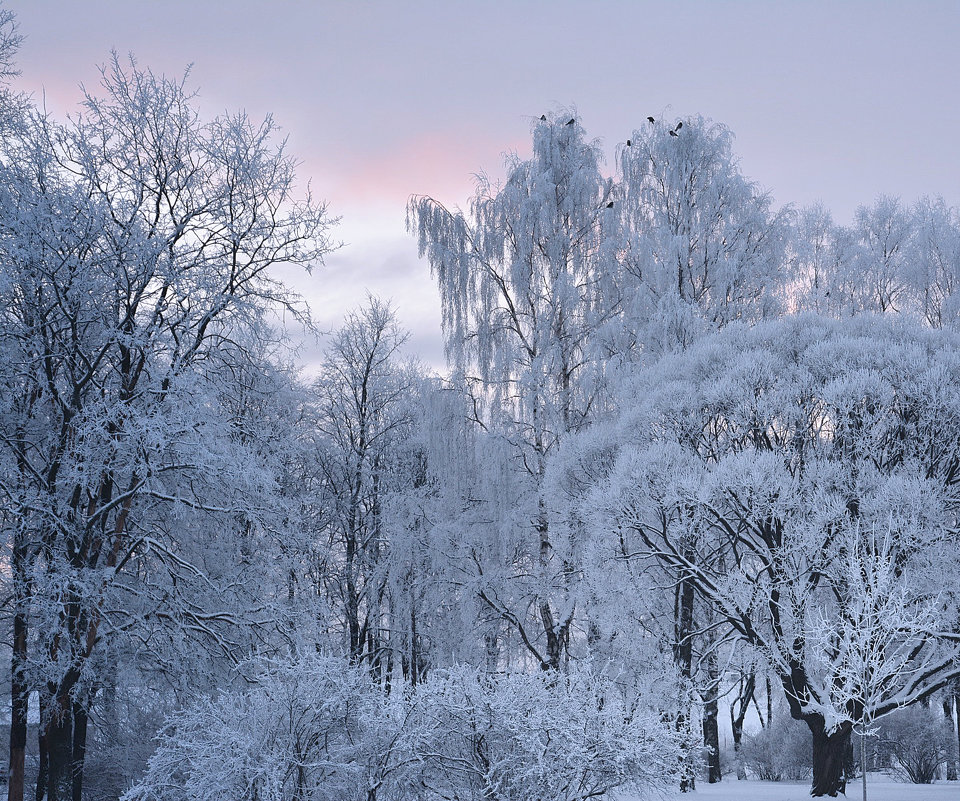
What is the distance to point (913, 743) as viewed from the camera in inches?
842

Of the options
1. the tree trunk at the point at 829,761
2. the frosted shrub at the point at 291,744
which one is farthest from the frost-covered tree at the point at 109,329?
the tree trunk at the point at 829,761

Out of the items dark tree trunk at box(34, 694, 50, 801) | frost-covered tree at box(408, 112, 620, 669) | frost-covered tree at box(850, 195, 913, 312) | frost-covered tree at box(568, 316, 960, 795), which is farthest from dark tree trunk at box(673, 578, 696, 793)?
frost-covered tree at box(850, 195, 913, 312)

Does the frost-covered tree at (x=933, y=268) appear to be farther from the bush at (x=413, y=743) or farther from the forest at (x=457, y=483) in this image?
the bush at (x=413, y=743)

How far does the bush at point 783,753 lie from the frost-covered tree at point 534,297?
8.37 m

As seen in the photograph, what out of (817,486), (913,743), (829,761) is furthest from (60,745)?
(913,743)

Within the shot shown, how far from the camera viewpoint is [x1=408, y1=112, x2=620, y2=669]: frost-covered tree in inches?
701

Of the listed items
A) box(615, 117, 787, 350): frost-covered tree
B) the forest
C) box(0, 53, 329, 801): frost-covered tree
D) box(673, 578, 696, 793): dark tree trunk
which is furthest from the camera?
box(615, 117, 787, 350): frost-covered tree

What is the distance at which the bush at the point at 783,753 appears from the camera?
22109mm

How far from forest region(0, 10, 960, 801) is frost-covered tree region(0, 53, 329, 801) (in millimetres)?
60

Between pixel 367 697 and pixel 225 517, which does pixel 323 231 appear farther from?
pixel 367 697

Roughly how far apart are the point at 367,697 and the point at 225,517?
520 centimetres

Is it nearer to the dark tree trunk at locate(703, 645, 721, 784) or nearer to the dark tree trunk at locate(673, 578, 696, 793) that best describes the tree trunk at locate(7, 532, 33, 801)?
the dark tree trunk at locate(673, 578, 696, 793)

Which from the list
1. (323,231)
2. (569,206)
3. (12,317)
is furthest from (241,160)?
(569,206)

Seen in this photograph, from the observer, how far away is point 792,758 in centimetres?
2230
